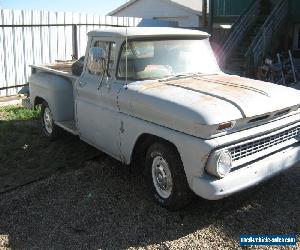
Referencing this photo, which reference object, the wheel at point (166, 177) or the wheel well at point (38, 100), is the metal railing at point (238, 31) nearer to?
the wheel well at point (38, 100)

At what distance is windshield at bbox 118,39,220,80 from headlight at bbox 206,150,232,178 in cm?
164

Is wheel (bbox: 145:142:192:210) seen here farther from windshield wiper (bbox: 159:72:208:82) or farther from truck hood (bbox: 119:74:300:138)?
windshield wiper (bbox: 159:72:208:82)

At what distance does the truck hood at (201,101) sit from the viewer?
425 cm

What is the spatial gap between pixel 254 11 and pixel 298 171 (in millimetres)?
11886

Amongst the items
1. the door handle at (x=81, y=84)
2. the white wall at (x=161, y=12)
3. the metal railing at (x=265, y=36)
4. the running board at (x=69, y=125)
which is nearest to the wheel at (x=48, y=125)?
the running board at (x=69, y=125)

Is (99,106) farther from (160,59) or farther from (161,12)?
(161,12)

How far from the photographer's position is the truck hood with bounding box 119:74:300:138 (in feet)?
14.0

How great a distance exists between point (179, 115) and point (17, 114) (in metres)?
6.20

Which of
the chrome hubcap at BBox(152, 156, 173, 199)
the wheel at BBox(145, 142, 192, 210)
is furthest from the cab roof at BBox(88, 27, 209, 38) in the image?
the chrome hubcap at BBox(152, 156, 173, 199)

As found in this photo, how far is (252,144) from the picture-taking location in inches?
180

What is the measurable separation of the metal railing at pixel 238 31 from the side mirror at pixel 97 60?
9531 mm

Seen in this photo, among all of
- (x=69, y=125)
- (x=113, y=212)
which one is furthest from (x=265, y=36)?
(x=113, y=212)

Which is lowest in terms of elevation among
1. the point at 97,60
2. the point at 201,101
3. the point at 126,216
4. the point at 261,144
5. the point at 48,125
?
the point at 126,216

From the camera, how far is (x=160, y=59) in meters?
5.51
